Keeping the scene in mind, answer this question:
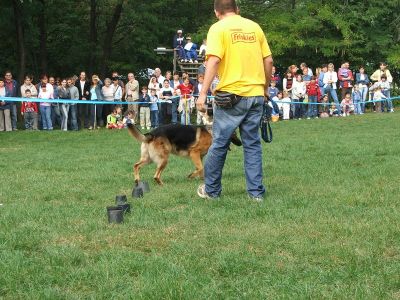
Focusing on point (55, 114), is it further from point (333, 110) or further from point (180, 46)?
point (333, 110)

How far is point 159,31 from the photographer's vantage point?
3058cm

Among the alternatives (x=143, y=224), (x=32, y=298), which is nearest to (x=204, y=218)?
(x=143, y=224)

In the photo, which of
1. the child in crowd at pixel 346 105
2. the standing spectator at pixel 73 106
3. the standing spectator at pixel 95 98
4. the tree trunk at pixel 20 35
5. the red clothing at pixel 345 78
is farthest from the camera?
the tree trunk at pixel 20 35

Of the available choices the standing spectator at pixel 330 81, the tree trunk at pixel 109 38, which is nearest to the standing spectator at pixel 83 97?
the standing spectator at pixel 330 81

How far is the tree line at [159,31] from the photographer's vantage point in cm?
2812

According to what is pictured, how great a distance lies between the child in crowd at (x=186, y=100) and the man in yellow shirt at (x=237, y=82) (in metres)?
13.9

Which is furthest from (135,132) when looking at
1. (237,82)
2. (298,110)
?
(298,110)

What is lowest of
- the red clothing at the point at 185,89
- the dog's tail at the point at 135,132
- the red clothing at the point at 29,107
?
the dog's tail at the point at 135,132

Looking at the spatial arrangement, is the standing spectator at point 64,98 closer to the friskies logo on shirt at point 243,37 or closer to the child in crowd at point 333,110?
the child in crowd at point 333,110

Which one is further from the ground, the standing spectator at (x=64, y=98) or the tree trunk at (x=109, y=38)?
the tree trunk at (x=109, y=38)

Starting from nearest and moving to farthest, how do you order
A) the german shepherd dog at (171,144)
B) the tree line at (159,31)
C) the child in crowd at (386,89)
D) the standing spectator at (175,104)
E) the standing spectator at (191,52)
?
the german shepherd dog at (171,144) < the standing spectator at (175,104) < the child in crowd at (386,89) < the standing spectator at (191,52) < the tree line at (159,31)

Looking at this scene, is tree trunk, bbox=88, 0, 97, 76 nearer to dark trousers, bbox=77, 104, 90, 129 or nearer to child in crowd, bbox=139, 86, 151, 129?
dark trousers, bbox=77, 104, 90, 129

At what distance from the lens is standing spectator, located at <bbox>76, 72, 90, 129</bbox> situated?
2008cm

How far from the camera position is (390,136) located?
1386 cm
